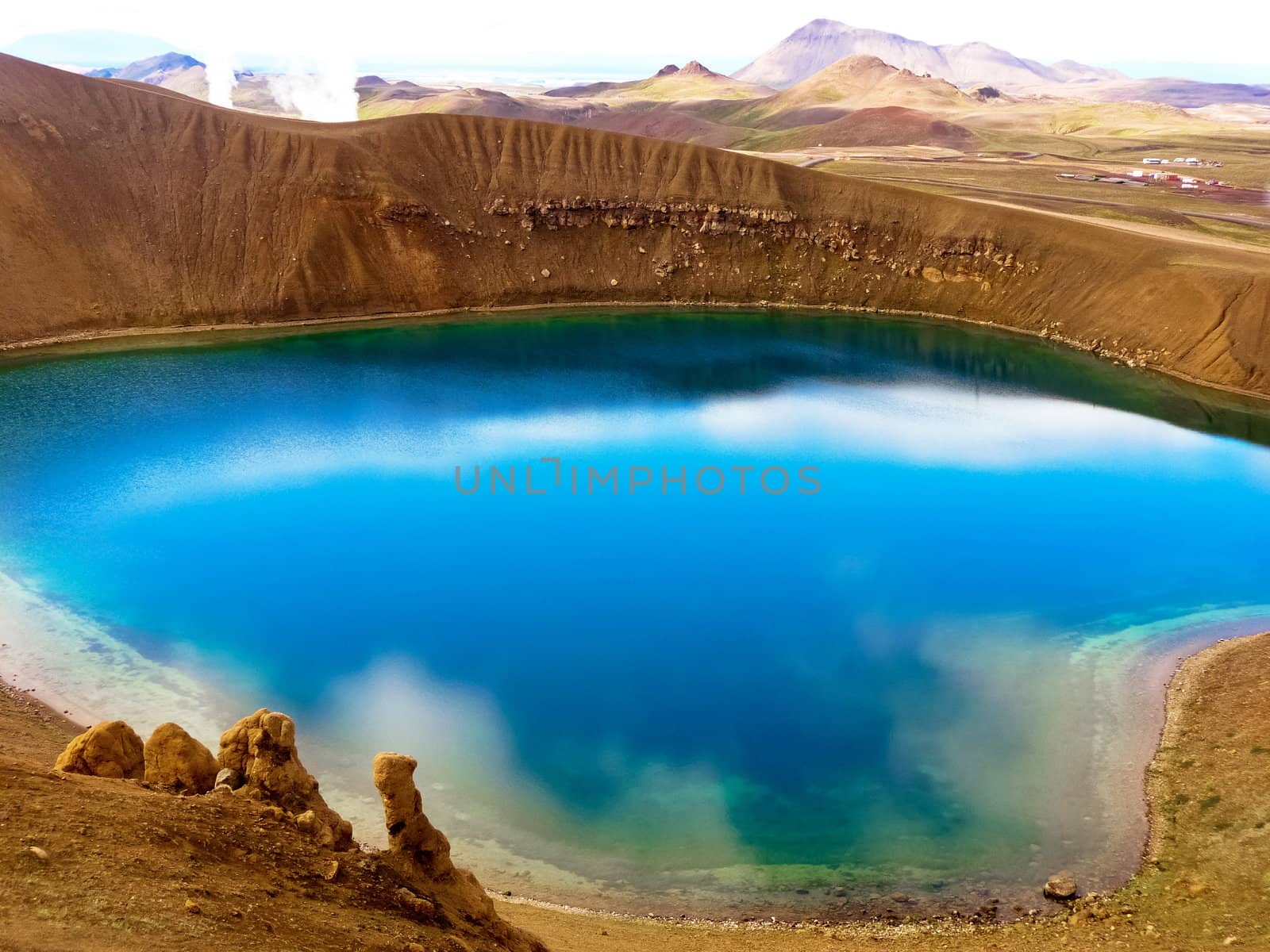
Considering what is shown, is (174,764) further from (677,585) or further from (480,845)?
(677,585)

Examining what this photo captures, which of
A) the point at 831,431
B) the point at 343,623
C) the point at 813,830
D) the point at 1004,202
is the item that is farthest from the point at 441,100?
the point at 813,830

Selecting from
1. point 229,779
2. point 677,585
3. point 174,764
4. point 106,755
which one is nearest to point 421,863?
point 229,779

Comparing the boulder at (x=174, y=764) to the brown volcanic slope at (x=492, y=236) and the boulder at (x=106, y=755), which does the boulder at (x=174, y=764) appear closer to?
the boulder at (x=106, y=755)

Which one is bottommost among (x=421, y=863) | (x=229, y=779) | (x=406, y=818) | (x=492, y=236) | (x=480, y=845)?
(x=421, y=863)

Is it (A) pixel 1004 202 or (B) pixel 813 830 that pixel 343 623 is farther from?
(A) pixel 1004 202

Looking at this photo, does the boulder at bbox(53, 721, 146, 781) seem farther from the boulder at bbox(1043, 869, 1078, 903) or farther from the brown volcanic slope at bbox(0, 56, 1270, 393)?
the brown volcanic slope at bbox(0, 56, 1270, 393)
